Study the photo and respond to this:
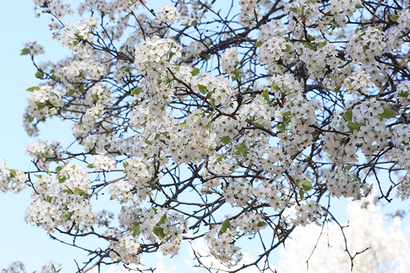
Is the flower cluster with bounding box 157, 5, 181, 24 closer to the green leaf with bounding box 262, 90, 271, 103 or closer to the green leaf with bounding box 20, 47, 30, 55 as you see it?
the green leaf with bounding box 20, 47, 30, 55

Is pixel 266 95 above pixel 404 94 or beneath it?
beneath

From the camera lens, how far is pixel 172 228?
2.99 meters

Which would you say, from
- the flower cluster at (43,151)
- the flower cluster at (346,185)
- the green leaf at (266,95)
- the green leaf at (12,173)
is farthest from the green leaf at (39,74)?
the flower cluster at (346,185)

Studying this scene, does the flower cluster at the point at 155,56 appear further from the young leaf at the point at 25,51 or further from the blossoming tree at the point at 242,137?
the young leaf at the point at 25,51

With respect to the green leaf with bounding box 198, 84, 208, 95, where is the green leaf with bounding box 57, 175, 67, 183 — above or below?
above

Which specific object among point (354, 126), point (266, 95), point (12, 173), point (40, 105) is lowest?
point (354, 126)

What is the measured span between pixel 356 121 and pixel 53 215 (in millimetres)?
2625

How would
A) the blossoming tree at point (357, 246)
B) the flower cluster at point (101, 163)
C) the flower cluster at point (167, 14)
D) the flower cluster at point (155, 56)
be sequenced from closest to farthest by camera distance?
the flower cluster at point (155, 56), the flower cluster at point (101, 163), the flower cluster at point (167, 14), the blossoming tree at point (357, 246)

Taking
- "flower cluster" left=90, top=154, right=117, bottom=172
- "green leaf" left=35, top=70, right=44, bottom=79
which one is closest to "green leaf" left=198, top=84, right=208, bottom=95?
"flower cluster" left=90, top=154, right=117, bottom=172

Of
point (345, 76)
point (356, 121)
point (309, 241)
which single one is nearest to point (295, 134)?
point (356, 121)

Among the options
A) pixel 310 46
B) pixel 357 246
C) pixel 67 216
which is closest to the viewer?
pixel 310 46

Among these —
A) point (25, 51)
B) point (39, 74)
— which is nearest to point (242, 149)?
point (39, 74)

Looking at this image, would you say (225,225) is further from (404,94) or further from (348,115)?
(404,94)

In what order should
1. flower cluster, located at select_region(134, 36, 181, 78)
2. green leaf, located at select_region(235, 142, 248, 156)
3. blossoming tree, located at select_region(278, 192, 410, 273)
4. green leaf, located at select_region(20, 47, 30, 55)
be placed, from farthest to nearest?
1. blossoming tree, located at select_region(278, 192, 410, 273)
2. green leaf, located at select_region(20, 47, 30, 55)
3. green leaf, located at select_region(235, 142, 248, 156)
4. flower cluster, located at select_region(134, 36, 181, 78)
